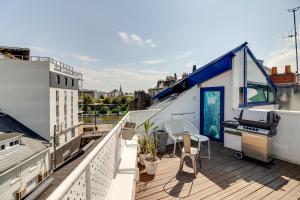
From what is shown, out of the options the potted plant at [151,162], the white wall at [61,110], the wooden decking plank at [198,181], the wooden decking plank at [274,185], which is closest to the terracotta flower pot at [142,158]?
the potted plant at [151,162]

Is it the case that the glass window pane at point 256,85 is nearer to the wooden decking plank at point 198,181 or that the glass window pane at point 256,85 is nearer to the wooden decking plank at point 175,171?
the wooden decking plank at point 175,171

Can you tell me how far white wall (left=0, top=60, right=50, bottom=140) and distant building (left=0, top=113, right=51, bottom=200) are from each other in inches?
28.6

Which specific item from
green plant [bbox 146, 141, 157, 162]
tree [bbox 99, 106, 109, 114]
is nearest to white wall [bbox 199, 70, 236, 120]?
green plant [bbox 146, 141, 157, 162]

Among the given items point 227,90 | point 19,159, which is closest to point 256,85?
point 227,90

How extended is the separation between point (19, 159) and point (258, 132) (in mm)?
Result: 13256

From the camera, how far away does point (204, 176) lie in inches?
141

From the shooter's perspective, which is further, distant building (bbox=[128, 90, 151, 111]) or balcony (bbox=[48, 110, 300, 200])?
distant building (bbox=[128, 90, 151, 111])

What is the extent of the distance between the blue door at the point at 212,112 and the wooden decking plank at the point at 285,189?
2.50 m

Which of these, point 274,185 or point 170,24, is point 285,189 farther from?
point 170,24

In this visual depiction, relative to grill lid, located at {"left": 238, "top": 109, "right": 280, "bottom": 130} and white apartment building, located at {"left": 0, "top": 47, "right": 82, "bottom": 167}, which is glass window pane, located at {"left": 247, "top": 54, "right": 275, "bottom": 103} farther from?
white apartment building, located at {"left": 0, "top": 47, "right": 82, "bottom": 167}

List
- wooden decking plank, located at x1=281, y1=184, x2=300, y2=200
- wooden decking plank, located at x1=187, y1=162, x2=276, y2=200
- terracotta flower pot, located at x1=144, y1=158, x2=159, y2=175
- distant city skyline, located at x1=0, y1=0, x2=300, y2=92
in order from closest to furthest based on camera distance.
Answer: wooden decking plank, located at x1=281, y1=184, x2=300, y2=200 → wooden decking plank, located at x1=187, y1=162, x2=276, y2=200 → terracotta flower pot, located at x1=144, y1=158, x2=159, y2=175 → distant city skyline, located at x1=0, y1=0, x2=300, y2=92

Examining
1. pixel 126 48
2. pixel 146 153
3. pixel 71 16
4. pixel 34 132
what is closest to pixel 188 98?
pixel 146 153

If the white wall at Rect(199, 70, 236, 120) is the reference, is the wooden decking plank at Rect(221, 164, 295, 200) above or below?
below

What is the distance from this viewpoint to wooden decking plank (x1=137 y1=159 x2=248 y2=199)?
2989 mm
